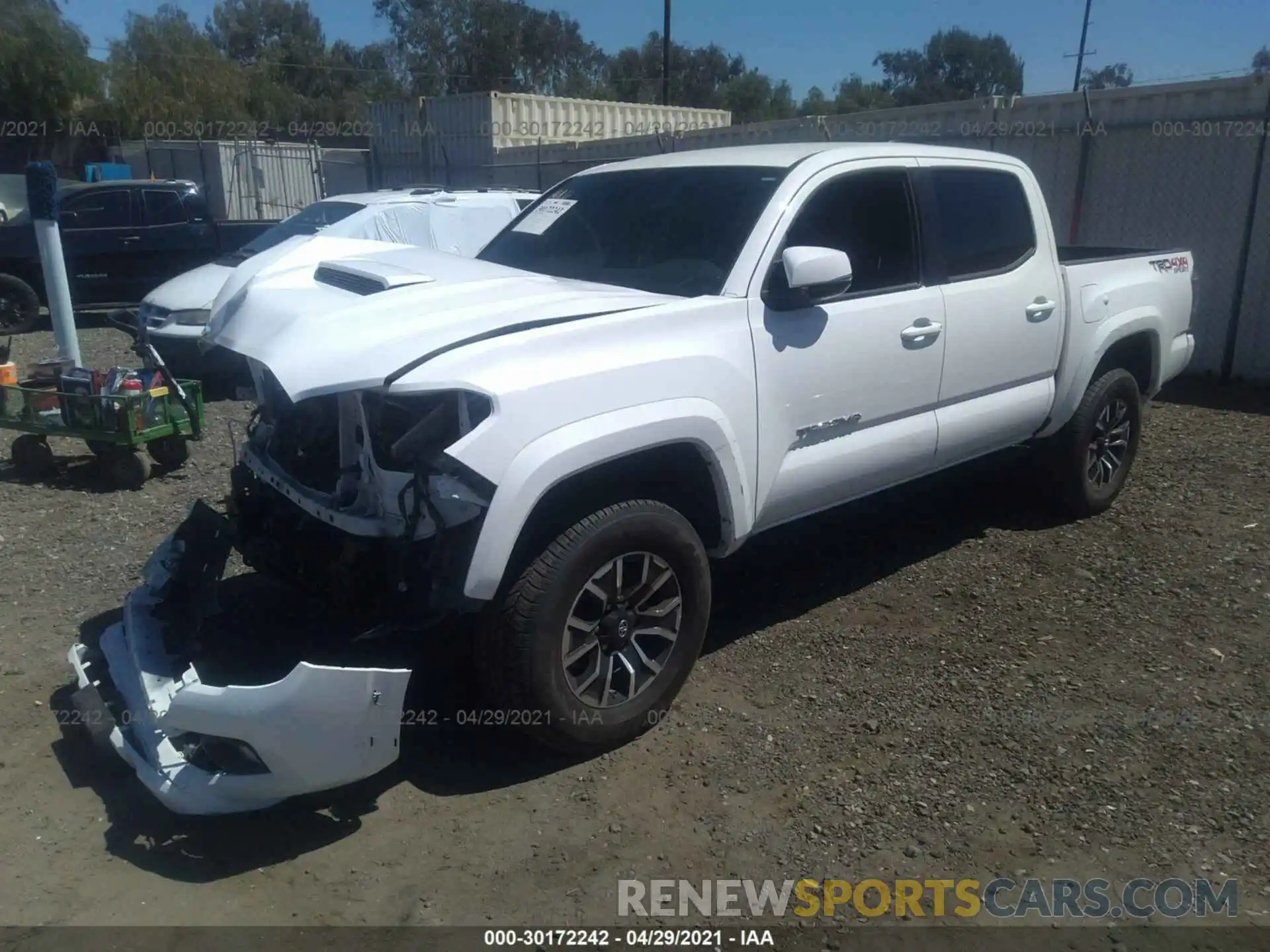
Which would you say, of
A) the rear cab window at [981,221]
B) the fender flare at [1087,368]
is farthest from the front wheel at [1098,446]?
the rear cab window at [981,221]

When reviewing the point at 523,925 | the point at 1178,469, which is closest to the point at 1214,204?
the point at 1178,469

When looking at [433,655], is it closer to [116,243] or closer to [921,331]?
[921,331]

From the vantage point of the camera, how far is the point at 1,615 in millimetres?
4680

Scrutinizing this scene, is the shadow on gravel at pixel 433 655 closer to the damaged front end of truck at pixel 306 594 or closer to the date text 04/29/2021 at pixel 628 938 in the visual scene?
the damaged front end of truck at pixel 306 594

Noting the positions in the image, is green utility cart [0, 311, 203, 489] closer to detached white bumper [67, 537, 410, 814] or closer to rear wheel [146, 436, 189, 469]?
rear wheel [146, 436, 189, 469]

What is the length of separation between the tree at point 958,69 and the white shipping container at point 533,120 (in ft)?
118

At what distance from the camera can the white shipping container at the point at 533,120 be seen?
19.3 meters

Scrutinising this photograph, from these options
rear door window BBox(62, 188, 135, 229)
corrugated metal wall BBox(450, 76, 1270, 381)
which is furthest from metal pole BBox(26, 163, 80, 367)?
corrugated metal wall BBox(450, 76, 1270, 381)

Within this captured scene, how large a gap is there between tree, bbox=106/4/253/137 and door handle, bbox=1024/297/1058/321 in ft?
112

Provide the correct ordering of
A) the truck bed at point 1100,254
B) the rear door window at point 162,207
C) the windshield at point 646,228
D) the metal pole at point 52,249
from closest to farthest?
the windshield at point 646,228 < the truck bed at point 1100,254 < the metal pole at point 52,249 < the rear door window at point 162,207

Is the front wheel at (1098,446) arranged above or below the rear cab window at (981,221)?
below

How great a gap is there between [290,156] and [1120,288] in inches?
849

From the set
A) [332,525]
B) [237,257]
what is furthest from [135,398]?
[237,257]

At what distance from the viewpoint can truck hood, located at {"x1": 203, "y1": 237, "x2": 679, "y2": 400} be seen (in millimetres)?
3107
